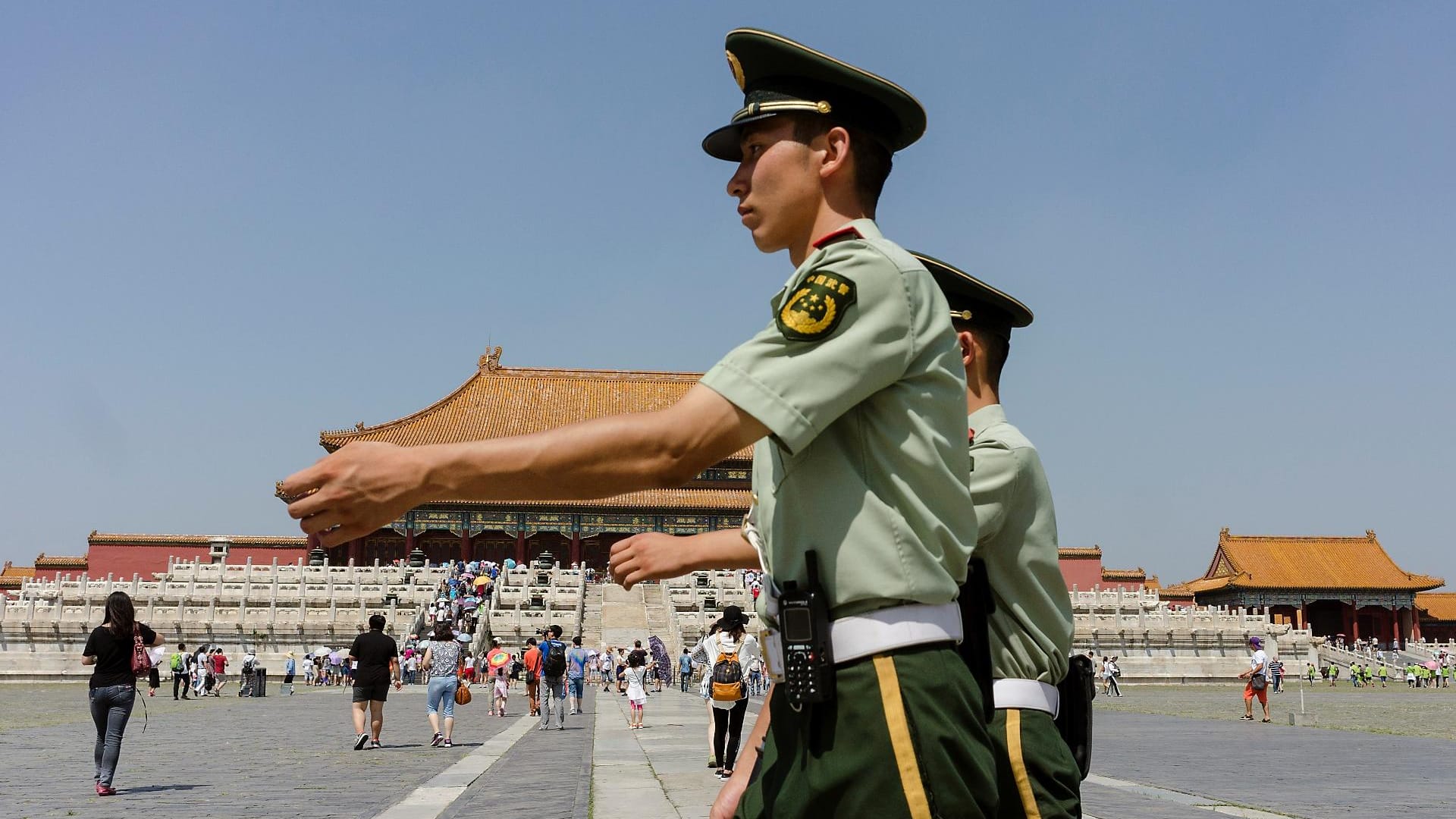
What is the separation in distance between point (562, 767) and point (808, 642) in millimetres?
8700

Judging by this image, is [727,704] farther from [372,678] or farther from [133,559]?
[133,559]

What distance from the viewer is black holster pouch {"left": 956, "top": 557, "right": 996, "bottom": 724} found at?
2.21m

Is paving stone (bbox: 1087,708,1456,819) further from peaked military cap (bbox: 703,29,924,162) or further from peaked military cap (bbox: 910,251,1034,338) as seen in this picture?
peaked military cap (bbox: 703,29,924,162)

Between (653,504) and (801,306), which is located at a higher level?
(653,504)

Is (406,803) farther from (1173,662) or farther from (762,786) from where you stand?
(1173,662)

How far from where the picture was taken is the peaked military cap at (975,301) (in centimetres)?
286

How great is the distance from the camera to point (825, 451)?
67.6 inches

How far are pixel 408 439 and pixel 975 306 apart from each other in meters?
48.3

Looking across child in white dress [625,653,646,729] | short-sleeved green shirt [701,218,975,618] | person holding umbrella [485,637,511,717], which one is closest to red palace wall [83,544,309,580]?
person holding umbrella [485,637,511,717]

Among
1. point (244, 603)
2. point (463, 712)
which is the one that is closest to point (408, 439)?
point (244, 603)

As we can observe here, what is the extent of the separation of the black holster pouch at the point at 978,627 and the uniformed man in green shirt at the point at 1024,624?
8cm

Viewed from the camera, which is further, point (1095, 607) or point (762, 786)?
point (1095, 607)

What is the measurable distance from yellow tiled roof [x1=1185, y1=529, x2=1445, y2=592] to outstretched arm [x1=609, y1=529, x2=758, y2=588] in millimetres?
53924

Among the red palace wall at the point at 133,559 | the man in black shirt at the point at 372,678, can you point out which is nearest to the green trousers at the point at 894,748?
the man in black shirt at the point at 372,678
